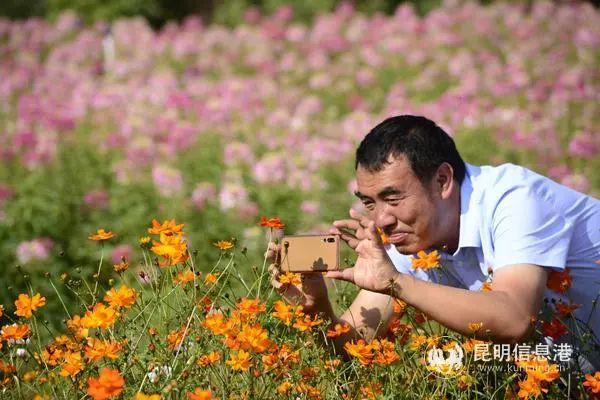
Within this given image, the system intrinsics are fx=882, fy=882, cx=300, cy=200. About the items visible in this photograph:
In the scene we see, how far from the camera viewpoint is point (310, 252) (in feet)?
8.14

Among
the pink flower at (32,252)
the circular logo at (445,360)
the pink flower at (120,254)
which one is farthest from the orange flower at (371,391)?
the pink flower at (32,252)

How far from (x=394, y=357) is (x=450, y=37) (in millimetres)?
6017

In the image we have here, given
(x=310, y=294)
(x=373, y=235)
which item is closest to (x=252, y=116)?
(x=310, y=294)

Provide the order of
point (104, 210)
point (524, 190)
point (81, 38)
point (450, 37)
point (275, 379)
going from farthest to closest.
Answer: point (81, 38)
point (450, 37)
point (104, 210)
point (524, 190)
point (275, 379)

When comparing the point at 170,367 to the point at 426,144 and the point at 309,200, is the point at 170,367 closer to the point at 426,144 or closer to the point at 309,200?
the point at 426,144

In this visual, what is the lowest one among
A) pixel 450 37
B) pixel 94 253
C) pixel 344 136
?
pixel 94 253

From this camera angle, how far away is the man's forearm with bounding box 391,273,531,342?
2191 mm

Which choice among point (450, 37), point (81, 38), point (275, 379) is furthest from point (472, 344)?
point (81, 38)

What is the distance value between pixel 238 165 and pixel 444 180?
2.92 meters

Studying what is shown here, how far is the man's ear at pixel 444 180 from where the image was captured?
259 cm

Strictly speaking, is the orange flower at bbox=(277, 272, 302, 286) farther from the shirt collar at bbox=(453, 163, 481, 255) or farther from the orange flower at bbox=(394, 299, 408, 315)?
the shirt collar at bbox=(453, 163, 481, 255)

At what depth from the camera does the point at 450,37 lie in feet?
25.6

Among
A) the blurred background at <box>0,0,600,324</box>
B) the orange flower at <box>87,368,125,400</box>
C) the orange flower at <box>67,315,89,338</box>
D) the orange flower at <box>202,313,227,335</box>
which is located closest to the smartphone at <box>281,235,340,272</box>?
the orange flower at <box>202,313,227,335</box>

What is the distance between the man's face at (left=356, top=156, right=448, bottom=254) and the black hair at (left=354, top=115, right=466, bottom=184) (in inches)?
0.9
